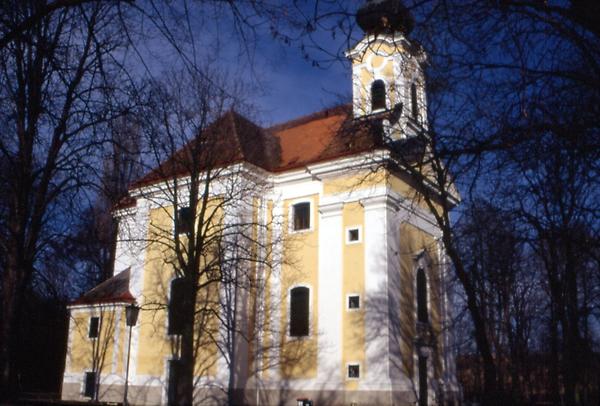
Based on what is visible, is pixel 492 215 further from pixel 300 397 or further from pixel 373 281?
pixel 300 397

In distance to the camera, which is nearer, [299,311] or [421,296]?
[299,311]

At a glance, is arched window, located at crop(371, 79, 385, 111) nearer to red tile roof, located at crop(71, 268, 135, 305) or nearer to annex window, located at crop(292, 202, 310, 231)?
annex window, located at crop(292, 202, 310, 231)

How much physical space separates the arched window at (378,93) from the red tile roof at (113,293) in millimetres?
13333

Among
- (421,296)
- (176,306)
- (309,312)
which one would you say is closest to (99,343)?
(176,306)

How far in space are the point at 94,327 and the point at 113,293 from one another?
5.57 feet

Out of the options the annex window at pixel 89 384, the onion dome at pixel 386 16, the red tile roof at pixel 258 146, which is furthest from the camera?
the annex window at pixel 89 384

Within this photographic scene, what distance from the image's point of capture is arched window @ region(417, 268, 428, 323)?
992 inches

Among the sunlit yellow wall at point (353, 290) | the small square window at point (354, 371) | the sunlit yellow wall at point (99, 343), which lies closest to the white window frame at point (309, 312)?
the sunlit yellow wall at point (353, 290)

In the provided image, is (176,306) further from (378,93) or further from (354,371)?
(378,93)

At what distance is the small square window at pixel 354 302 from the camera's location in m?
23.0

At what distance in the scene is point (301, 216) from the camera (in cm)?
2600

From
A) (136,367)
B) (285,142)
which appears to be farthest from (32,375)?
(285,142)

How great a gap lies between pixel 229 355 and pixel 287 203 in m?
6.78

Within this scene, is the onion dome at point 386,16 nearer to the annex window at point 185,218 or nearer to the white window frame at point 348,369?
the annex window at point 185,218
